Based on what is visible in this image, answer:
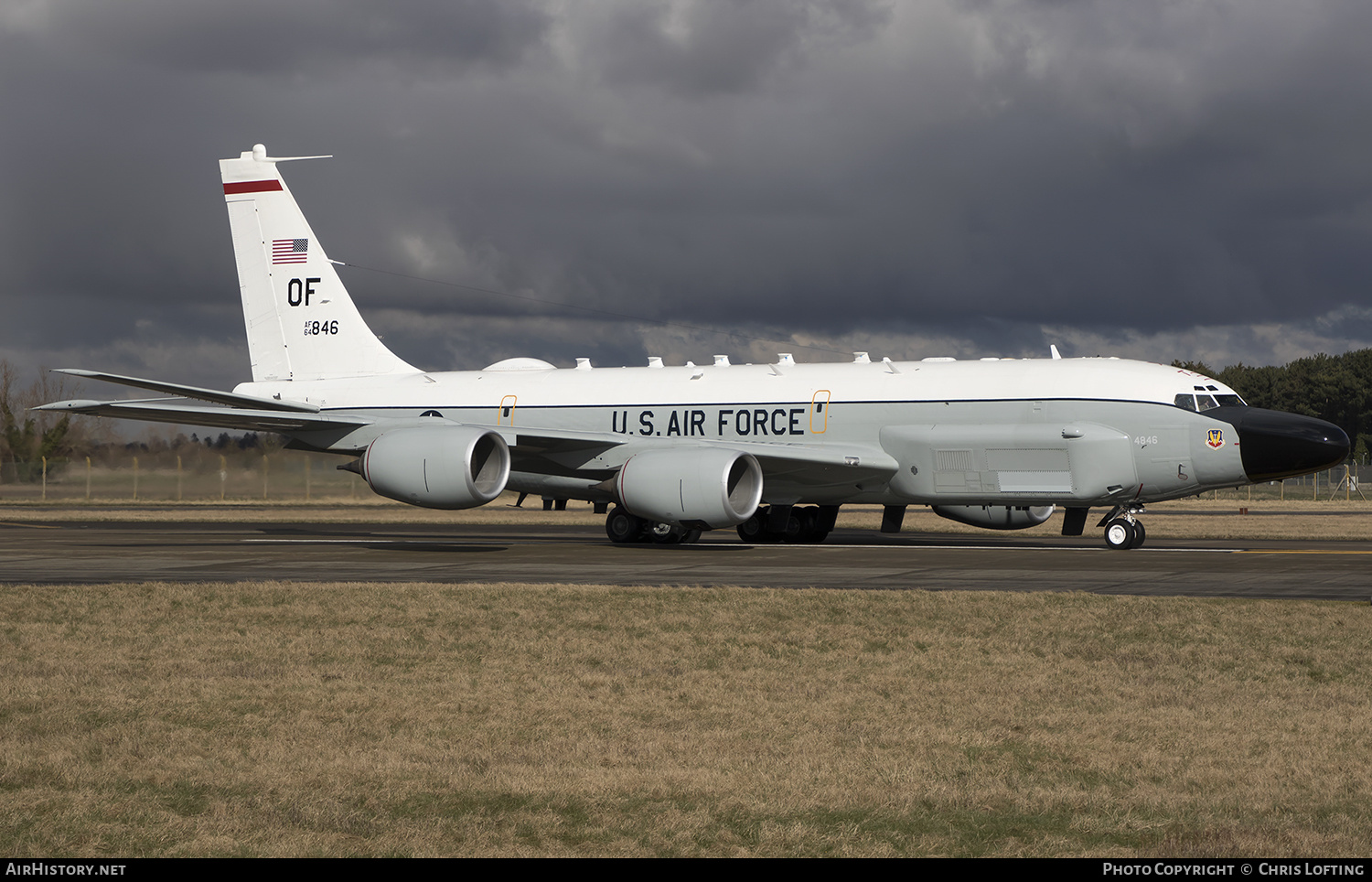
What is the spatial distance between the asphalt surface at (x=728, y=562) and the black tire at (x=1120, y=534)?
13.7 inches

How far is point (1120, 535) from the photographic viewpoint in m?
Result: 24.2

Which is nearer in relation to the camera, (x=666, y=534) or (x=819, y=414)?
Result: (x=666, y=534)

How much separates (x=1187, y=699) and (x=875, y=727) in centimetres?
246

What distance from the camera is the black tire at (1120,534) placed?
24125 millimetres

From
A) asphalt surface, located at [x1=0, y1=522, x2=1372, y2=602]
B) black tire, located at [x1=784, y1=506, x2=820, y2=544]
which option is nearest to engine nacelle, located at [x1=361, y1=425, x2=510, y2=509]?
asphalt surface, located at [x1=0, y1=522, x2=1372, y2=602]

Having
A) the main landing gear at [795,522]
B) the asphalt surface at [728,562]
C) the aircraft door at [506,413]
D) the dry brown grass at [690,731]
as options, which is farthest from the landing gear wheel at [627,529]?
the dry brown grass at [690,731]

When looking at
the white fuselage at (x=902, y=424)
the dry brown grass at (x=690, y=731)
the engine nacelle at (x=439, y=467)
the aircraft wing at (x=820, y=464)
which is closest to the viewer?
the dry brown grass at (x=690, y=731)

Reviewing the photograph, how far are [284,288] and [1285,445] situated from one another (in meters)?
24.1

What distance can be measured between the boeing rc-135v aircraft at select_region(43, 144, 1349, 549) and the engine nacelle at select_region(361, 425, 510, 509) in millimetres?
40

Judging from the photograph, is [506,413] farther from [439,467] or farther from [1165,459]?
[1165,459]

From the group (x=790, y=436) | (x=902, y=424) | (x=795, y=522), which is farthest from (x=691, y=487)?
(x=795, y=522)

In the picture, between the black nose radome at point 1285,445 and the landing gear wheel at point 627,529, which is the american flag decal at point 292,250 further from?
the black nose radome at point 1285,445

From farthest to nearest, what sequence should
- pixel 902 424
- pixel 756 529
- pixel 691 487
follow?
pixel 756 529 → pixel 902 424 → pixel 691 487
